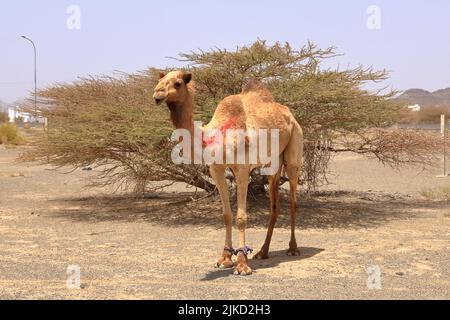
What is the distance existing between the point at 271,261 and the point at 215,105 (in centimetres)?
376

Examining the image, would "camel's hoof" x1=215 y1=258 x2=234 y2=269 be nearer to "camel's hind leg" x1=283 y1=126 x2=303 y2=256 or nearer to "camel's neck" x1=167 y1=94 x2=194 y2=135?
"camel's hind leg" x1=283 y1=126 x2=303 y2=256

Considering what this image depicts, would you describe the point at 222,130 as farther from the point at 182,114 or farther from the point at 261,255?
the point at 261,255

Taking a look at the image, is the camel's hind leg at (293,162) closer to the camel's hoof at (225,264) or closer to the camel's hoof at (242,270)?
the camel's hoof at (225,264)

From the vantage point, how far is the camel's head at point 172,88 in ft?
21.1

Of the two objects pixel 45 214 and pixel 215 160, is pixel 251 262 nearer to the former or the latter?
pixel 215 160

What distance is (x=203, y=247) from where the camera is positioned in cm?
905

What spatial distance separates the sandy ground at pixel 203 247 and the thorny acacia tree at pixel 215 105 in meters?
1.17

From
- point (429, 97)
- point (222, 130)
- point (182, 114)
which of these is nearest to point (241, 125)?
point (222, 130)

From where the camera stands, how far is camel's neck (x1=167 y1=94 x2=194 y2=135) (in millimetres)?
6703

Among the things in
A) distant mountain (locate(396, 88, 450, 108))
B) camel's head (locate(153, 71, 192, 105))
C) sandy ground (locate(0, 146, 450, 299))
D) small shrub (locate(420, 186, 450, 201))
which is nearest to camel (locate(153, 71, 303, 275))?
camel's head (locate(153, 71, 192, 105))

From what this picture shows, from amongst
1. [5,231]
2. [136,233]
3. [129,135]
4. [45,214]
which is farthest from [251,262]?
[45,214]

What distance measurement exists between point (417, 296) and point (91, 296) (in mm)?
3190

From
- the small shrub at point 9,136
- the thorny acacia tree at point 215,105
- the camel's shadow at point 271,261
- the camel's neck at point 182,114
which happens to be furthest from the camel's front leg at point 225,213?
the small shrub at point 9,136

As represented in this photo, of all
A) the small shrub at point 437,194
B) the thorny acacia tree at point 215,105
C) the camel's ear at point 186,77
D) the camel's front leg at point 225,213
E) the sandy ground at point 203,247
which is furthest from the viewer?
the small shrub at point 437,194
